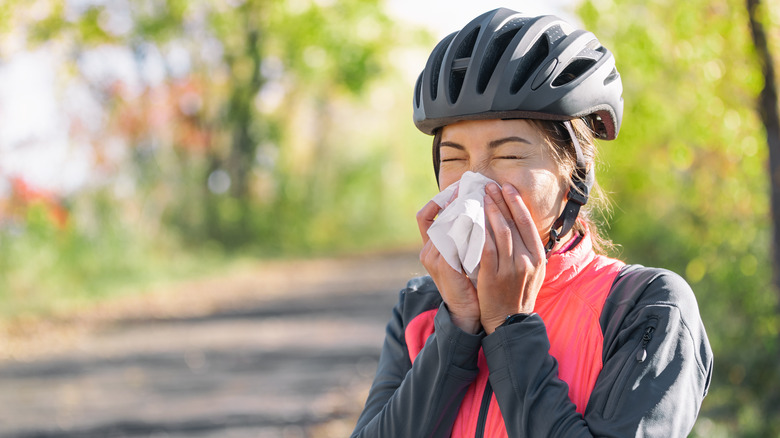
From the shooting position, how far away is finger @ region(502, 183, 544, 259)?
5.81 feet

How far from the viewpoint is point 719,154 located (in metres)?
7.09

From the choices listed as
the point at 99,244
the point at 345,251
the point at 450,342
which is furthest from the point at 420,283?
the point at 345,251

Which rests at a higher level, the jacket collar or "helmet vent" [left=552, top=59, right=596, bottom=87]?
"helmet vent" [left=552, top=59, right=596, bottom=87]

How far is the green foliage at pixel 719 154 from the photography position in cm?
491

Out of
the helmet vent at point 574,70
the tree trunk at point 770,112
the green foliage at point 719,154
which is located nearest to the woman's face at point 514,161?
the helmet vent at point 574,70

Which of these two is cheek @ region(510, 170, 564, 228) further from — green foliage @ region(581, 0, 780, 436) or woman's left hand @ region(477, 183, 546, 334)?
green foliage @ region(581, 0, 780, 436)

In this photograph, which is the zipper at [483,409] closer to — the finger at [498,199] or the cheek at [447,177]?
the finger at [498,199]

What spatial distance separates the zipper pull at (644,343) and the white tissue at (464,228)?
1.26 ft

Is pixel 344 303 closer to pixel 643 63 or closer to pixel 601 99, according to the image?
pixel 643 63

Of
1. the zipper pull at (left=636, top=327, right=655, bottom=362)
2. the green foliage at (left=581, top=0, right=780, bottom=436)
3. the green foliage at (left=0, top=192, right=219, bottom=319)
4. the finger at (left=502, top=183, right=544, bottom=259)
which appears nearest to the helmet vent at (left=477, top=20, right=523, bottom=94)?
the finger at (left=502, top=183, right=544, bottom=259)

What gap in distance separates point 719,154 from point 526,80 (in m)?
5.72

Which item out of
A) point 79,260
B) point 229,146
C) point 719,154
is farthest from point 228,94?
point 719,154

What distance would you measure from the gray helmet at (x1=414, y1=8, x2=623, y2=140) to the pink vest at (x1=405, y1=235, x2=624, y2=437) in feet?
1.23

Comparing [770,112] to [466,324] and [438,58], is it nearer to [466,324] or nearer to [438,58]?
[438,58]
